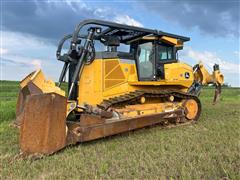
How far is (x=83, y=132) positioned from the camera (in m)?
6.23

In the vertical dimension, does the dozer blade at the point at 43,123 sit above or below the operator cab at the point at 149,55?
below

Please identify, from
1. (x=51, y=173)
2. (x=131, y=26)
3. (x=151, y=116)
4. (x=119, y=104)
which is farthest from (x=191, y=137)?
(x=51, y=173)

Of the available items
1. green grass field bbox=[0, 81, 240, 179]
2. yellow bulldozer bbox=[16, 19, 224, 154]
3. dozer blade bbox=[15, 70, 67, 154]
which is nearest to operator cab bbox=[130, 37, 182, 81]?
yellow bulldozer bbox=[16, 19, 224, 154]

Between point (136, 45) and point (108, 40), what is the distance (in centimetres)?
101

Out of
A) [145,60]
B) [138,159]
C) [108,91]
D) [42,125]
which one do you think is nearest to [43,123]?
[42,125]

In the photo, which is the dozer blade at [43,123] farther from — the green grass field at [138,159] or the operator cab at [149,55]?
the operator cab at [149,55]

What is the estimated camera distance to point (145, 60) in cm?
889

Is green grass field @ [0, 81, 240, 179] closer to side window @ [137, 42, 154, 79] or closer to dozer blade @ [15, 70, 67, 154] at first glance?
dozer blade @ [15, 70, 67, 154]

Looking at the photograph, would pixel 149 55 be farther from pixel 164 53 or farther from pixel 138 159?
pixel 138 159

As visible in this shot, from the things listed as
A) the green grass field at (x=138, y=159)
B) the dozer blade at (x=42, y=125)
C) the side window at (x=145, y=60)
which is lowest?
the green grass field at (x=138, y=159)

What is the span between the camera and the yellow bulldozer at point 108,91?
5.64 m

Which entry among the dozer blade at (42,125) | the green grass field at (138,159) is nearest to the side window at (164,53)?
the green grass field at (138,159)

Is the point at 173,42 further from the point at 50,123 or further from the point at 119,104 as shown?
the point at 50,123

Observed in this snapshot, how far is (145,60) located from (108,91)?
1.72 meters
